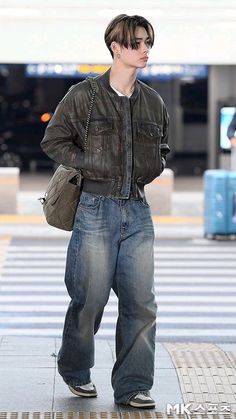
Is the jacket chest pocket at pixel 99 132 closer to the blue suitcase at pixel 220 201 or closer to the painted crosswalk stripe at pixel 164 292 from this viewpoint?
the painted crosswalk stripe at pixel 164 292

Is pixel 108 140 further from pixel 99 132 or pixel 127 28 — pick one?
pixel 127 28

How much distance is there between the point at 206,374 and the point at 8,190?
43.8 ft

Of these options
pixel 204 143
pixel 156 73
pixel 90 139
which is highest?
pixel 90 139

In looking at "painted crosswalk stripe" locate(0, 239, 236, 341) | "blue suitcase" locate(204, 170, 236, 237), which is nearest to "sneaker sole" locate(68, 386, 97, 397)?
"painted crosswalk stripe" locate(0, 239, 236, 341)

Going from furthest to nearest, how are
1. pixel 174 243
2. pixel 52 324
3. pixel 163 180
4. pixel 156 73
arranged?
pixel 156 73
pixel 163 180
pixel 174 243
pixel 52 324

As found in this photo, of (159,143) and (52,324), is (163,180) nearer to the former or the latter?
(52,324)

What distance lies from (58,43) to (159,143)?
11.4 m

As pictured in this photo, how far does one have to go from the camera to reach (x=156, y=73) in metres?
27.1

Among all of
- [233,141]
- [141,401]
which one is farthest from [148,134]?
[233,141]

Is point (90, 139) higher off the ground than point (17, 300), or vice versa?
point (90, 139)

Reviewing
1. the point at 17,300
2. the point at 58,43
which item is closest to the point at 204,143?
the point at 58,43

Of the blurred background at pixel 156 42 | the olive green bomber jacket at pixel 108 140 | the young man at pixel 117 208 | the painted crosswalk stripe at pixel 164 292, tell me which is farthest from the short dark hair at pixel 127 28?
the blurred background at pixel 156 42

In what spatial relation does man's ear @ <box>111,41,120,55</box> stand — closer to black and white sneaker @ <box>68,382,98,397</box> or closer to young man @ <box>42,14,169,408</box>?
young man @ <box>42,14,169,408</box>

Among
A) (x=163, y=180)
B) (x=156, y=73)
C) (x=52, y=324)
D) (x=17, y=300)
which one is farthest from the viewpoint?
(x=156, y=73)
